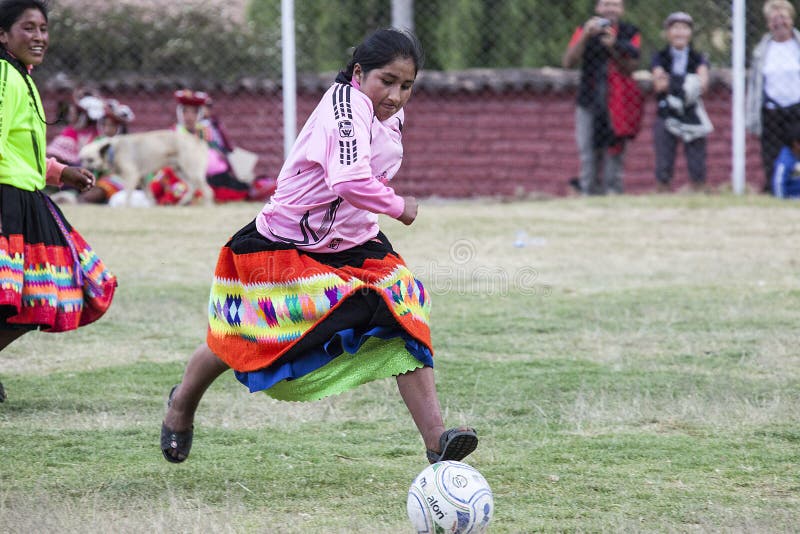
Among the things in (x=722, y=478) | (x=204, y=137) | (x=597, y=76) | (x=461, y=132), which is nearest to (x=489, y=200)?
(x=461, y=132)

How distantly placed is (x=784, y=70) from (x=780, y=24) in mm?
422

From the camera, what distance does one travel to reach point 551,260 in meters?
9.45

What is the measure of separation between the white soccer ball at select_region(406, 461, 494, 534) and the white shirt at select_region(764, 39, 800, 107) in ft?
29.6

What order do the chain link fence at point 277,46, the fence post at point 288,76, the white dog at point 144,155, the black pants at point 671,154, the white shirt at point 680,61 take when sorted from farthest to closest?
the chain link fence at point 277,46 < the white dog at point 144,155 < the fence post at point 288,76 < the black pants at point 671,154 < the white shirt at point 680,61

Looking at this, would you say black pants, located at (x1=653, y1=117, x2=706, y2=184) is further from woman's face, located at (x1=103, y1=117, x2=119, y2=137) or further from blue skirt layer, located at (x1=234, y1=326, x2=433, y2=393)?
blue skirt layer, located at (x1=234, y1=326, x2=433, y2=393)

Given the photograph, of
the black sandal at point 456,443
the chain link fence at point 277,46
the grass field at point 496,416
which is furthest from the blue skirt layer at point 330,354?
the chain link fence at point 277,46

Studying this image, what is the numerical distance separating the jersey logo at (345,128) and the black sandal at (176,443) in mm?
1204

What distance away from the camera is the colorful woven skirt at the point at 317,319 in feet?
12.2

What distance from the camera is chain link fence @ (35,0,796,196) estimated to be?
13.8 metres

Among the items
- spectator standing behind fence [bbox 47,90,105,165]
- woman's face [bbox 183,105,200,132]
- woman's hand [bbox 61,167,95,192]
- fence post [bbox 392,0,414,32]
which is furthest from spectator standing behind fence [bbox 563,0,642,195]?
woman's hand [bbox 61,167,95,192]

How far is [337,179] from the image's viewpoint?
366 centimetres

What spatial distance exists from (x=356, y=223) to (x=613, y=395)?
1796mm

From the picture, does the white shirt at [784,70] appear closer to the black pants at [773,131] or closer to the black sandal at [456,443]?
the black pants at [773,131]

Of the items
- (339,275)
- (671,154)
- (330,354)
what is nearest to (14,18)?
(339,275)
